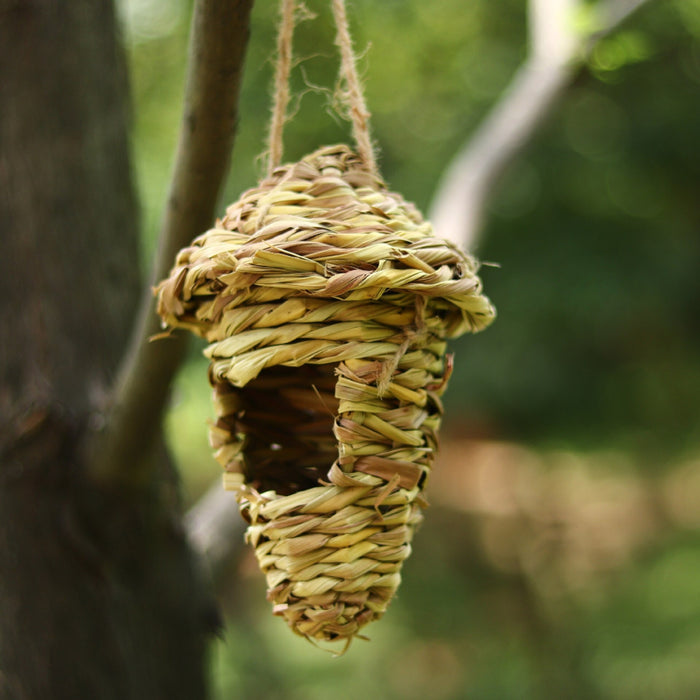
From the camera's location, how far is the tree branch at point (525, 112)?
59.6 inches

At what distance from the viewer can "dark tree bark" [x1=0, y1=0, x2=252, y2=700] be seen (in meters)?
1.03

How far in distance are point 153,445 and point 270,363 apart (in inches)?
18.6

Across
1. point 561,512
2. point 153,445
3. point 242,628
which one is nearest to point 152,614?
point 153,445

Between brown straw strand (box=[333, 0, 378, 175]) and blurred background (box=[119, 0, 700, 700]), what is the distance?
87cm

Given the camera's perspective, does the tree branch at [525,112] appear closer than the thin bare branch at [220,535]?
No

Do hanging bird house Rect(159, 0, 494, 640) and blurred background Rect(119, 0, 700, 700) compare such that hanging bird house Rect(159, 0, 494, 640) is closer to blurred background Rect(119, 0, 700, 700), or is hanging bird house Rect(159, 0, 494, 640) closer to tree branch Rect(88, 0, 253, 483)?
tree branch Rect(88, 0, 253, 483)

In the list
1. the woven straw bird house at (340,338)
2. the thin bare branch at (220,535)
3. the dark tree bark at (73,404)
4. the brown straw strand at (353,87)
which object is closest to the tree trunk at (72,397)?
the dark tree bark at (73,404)

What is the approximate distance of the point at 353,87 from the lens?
706 mm

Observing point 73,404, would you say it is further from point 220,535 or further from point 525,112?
point 525,112

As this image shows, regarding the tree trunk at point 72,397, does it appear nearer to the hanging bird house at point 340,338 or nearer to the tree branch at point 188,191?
the tree branch at point 188,191

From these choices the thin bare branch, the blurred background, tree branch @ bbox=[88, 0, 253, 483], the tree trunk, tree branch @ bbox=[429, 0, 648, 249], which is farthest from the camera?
the blurred background

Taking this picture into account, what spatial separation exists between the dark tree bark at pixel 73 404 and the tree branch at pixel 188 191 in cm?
4

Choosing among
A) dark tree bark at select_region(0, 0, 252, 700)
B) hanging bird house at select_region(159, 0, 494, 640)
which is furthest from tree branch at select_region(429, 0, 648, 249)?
hanging bird house at select_region(159, 0, 494, 640)

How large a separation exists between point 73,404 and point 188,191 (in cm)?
43
